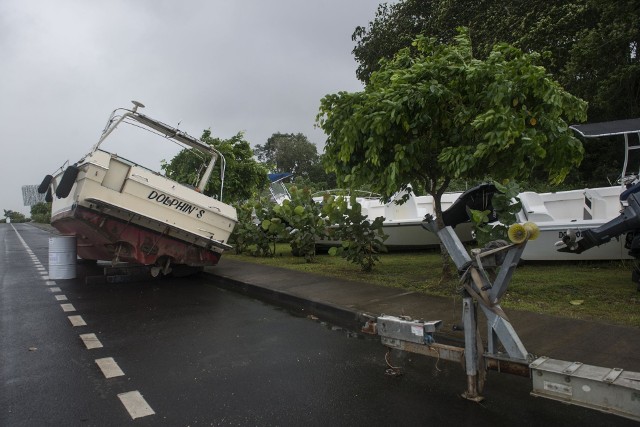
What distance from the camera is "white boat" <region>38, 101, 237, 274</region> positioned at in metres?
8.11

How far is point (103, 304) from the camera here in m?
7.83

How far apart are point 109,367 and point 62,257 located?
6.46m

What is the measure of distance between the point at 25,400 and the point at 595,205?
9895mm

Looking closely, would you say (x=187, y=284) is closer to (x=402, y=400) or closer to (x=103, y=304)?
(x=103, y=304)

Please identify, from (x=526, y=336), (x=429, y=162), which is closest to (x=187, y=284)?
(x=429, y=162)

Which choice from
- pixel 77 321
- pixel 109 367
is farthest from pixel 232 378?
pixel 77 321

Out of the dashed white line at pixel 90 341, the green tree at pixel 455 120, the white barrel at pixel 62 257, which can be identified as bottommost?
the dashed white line at pixel 90 341

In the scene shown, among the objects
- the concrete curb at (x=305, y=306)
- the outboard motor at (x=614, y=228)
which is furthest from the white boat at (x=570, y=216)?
the concrete curb at (x=305, y=306)

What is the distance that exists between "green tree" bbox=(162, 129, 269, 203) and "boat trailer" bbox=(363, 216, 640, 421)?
46.7 ft

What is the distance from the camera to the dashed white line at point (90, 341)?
5438 mm

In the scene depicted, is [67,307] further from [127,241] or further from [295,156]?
[295,156]

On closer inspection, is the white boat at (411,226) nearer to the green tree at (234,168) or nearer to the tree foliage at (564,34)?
the tree foliage at (564,34)

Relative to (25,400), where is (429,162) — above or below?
above

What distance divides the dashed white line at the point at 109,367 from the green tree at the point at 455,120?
416 centimetres
